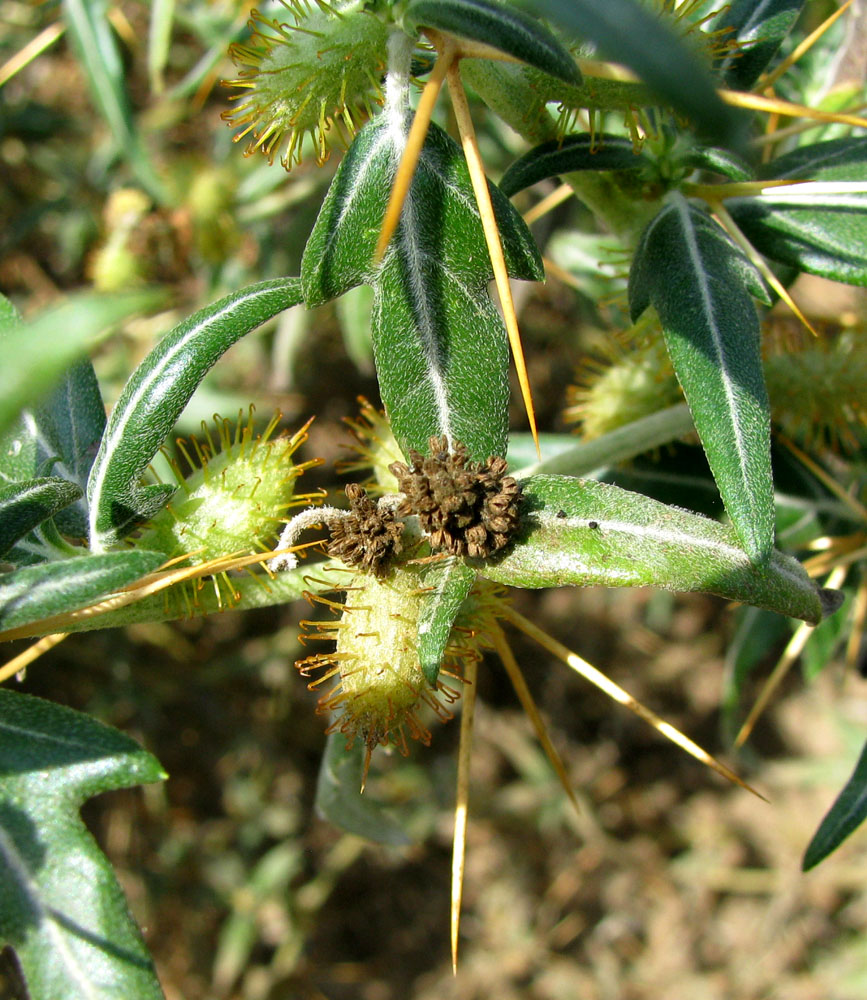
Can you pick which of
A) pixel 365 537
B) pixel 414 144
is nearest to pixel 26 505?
pixel 365 537

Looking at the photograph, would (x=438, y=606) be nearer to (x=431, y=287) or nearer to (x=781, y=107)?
(x=431, y=287)

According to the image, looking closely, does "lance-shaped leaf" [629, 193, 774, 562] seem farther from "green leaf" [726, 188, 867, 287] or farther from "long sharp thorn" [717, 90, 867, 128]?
"long sharp thorn" [717, 90, 867, 128]

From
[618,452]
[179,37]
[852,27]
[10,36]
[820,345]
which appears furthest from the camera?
[179,37]

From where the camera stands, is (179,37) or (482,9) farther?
(179,37)

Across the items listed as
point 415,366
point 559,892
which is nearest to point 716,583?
point 415,366

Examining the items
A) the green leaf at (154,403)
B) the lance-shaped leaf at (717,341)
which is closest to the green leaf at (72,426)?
the green leaf at (154,403)

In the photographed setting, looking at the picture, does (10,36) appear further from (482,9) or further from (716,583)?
(716,583)
